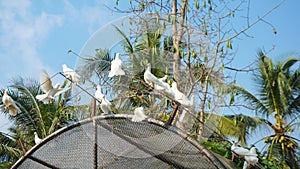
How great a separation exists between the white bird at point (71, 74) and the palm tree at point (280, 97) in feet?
22.6

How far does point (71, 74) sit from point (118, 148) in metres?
0.52

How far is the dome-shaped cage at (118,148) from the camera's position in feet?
8.16

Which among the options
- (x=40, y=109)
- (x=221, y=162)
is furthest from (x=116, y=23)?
(x=40, y=109)

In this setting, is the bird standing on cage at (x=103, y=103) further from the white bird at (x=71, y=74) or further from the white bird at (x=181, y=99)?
the white bird at (x=181, y=99)

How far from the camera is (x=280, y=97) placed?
9.41 metres

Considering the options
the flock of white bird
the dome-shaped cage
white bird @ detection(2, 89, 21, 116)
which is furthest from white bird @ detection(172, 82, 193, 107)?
white bird @ detection(2, 89, 21, 116)

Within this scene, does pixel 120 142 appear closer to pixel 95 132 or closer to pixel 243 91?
pixel 95 132

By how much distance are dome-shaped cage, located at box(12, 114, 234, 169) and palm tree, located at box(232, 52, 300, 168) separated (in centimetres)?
666

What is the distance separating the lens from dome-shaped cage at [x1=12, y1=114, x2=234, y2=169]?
249 centimetres

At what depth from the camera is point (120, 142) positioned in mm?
2746

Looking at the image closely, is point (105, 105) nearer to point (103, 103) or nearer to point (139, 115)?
point (103, 103)

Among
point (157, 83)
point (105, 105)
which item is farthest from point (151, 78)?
point (105, 105)

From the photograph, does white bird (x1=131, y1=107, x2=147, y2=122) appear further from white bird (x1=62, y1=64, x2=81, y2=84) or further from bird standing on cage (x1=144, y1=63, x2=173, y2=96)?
white bird (x1=62, y1=64, x2=81, y2=84)

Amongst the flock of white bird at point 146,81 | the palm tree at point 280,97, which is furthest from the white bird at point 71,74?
the palm tree at point 280,97
